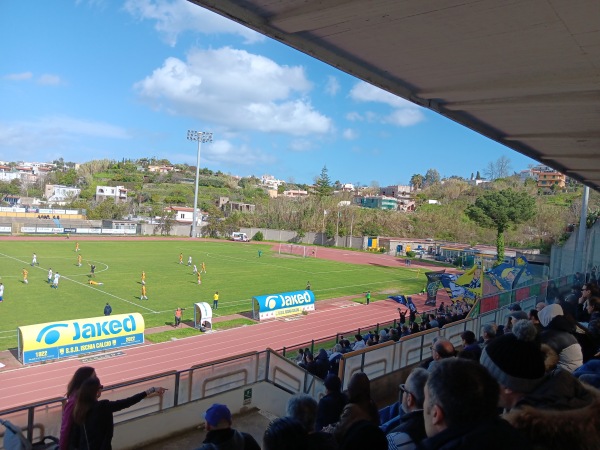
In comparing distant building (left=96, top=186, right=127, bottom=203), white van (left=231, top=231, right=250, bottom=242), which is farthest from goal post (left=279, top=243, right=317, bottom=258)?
distant building (left=96, top=186, right=127, bottom=203)

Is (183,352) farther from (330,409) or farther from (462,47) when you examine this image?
(462,47)

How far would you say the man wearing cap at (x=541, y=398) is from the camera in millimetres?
1755

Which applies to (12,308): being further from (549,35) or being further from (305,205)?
(305,205)

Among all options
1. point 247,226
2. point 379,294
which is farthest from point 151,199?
point 379,294

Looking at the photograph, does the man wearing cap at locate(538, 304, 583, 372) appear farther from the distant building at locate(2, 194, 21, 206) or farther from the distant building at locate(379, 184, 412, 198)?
the distant building at locate(379, 184, 412, 198)

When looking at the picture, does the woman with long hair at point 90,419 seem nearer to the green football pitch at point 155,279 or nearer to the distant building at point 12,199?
the green football pitch at point 155,279

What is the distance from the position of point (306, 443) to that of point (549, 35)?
4.22 metres

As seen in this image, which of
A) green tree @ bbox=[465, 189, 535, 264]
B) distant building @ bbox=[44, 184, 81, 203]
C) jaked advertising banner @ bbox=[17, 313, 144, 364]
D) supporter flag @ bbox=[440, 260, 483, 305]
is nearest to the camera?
jaked advertising banner @ bbox=[17, 313, 144, 364]

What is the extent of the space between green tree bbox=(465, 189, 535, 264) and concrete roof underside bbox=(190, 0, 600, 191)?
46.1 m

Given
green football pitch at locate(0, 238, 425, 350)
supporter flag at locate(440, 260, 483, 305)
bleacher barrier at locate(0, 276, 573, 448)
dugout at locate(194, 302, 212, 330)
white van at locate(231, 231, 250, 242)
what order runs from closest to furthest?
bleacher barrier at locate(0, 276, 573, 448), dugout at locate(194, 302, 212, 330), supporter flag at locate(440, 260, 483, 305), green football pitch at locate(0, 238, 425, 350), white van at locate(231, 231, 250, 242)

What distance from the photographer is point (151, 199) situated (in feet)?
359

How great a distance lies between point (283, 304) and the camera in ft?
78.4

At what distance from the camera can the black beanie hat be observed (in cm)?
235

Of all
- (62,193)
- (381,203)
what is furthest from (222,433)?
(381,203)
